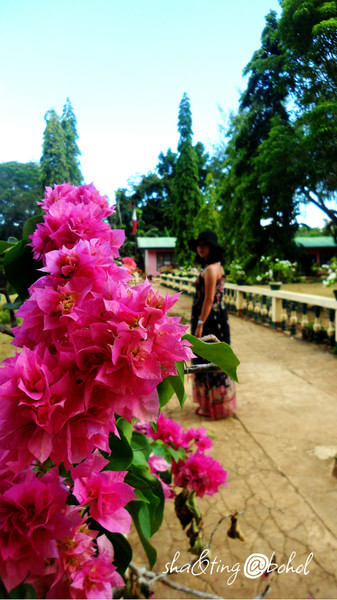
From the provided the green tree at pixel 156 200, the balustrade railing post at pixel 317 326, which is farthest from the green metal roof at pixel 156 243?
the balustrade railing post at pixel 317 326

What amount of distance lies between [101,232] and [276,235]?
4461 millimetres

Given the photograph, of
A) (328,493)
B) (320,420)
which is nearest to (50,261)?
(328,493)

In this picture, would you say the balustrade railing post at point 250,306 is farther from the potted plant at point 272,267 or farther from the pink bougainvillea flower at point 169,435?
the pink bougainvillea flower at point 169,435

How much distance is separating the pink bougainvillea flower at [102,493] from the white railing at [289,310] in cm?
385

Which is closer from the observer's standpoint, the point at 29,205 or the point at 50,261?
the point at 50,261

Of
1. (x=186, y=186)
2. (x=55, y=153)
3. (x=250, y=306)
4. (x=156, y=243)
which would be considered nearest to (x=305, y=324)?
(x=250, y=306)

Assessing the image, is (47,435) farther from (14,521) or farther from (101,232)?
(101,232)

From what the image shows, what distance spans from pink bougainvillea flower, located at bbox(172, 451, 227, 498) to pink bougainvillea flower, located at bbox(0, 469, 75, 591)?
117 centimetres

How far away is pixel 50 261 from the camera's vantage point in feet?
1.82

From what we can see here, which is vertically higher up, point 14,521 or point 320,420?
point 14,521

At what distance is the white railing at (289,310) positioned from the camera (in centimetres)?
542

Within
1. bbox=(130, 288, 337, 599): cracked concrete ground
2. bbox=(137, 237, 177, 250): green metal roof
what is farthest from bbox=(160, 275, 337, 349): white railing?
bbox=(137, 237, 177, 250): green metal roof

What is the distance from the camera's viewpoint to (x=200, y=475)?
1.51 meters

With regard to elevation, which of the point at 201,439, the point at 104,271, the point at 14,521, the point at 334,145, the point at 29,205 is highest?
the point at 334,145
